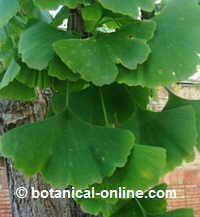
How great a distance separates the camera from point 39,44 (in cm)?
48

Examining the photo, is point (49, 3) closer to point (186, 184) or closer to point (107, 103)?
point (107, 103)

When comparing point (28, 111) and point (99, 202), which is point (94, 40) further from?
point (28, 111)

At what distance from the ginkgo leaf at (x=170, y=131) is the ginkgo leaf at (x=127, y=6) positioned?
15 cm

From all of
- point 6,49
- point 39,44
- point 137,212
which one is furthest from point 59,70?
point 137,212

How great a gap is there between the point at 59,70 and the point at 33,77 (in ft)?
0.17

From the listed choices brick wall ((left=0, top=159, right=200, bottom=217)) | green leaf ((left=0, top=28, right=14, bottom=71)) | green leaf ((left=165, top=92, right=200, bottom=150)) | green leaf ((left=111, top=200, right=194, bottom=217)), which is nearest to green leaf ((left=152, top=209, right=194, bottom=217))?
green leaf ((left=111, top=200, right=194, bottom=217))

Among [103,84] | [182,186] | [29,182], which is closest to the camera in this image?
[103,84]

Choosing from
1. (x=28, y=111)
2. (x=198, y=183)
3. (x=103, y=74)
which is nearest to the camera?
(x=103, y=74)

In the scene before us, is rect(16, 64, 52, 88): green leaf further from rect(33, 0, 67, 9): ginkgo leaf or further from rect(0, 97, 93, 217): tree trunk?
rect(0, 97, 93, 217): tree trunk

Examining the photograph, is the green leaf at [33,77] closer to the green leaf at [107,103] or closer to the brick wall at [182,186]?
the green leaf at [107,103]

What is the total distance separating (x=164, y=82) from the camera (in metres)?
0.48

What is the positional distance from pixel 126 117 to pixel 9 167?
41 cm

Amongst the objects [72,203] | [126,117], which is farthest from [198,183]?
[126,117]

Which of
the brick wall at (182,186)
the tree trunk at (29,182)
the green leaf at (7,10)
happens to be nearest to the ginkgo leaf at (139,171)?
the green leaf at (7,10)
